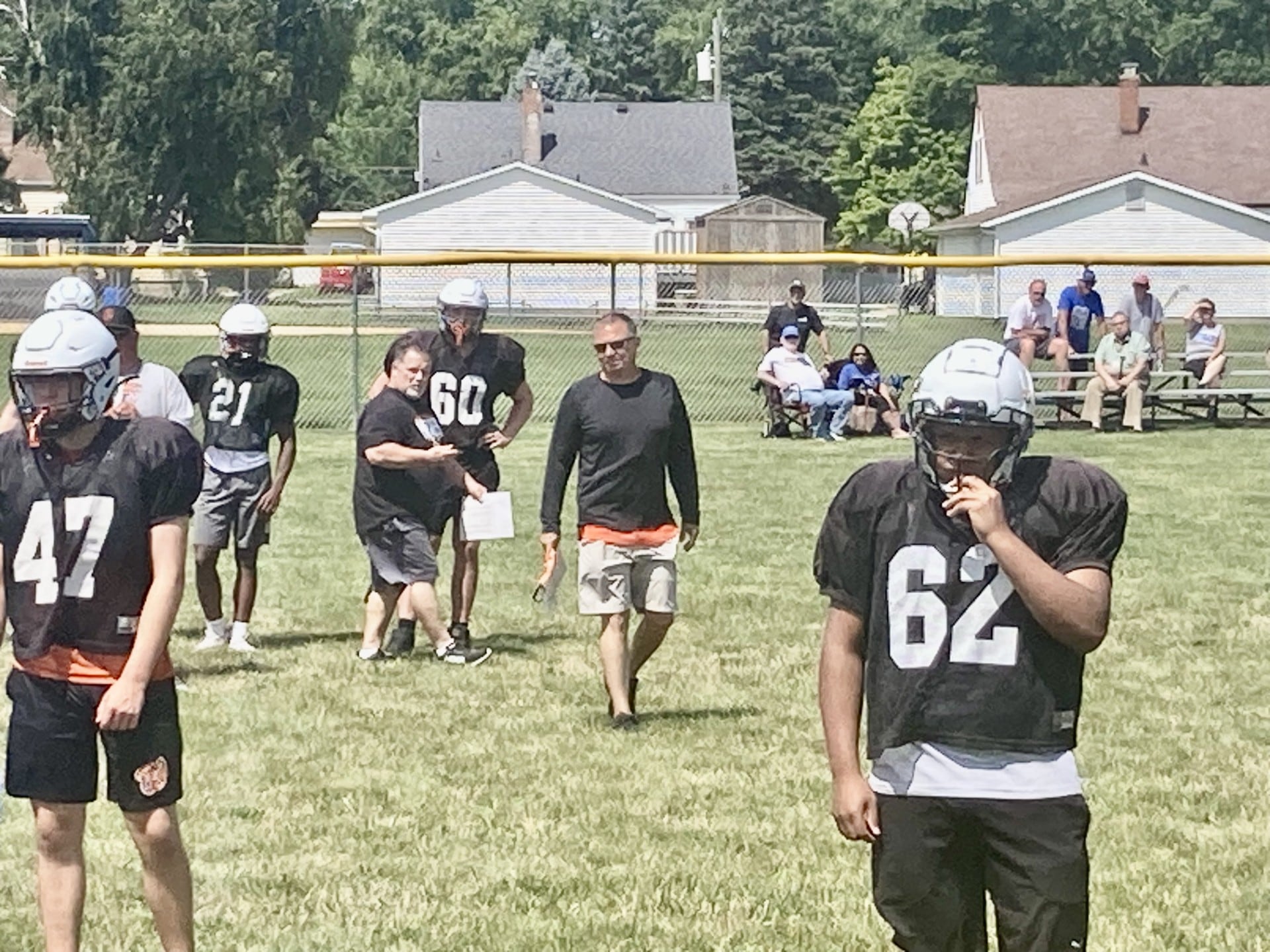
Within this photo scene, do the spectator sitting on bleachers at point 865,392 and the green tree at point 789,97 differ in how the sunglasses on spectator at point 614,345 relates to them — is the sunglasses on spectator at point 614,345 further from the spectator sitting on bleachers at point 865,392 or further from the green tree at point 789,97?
the green tree at point 789,97

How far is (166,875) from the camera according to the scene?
5.38 meters

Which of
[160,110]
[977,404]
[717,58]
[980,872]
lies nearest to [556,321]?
[980,872]

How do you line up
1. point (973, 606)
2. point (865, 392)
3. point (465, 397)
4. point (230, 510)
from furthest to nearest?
point (865, 392), point (465, 397), point (230, 510), point (973, 606)

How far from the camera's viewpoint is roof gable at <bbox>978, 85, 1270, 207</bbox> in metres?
59.2

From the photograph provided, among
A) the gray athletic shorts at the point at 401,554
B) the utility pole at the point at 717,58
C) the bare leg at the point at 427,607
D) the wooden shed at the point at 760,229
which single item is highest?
the utility pole at the point at 717,58

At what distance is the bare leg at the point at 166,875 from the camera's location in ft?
17.4

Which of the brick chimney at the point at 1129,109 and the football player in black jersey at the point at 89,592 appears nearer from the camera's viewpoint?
the football player in black jersey at the point at 89,592

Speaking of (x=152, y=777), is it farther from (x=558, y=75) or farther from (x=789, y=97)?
(x=558, y=75)

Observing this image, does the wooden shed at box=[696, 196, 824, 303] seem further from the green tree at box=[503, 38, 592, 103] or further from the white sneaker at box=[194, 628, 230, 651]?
the white sneaker at box=[194, 628, 230, 651]

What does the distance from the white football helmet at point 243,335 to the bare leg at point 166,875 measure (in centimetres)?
548

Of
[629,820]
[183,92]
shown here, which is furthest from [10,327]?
[183,92]

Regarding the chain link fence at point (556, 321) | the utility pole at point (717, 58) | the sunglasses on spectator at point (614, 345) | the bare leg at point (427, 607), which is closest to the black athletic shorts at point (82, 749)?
the sunglasses on spectator at point (614, 345)

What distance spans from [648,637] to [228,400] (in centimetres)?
273

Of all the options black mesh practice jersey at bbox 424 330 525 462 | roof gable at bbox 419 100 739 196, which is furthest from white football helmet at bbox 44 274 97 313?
roof gable at bbox 419 100 739 196
